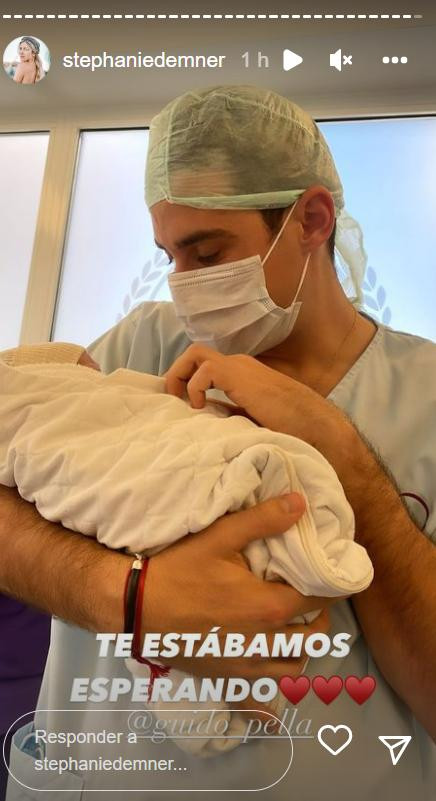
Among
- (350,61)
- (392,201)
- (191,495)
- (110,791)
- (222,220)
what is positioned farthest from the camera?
(392,201)

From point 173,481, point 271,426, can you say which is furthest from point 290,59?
point 173,481

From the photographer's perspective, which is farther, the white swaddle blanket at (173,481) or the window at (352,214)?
the window at (352,214)

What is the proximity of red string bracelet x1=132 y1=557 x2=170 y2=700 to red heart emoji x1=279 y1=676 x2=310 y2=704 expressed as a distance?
5.1 inches

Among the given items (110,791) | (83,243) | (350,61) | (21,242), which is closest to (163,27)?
(350,61)

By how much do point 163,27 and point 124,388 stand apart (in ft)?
3.12

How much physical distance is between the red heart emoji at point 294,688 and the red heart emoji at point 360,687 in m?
0.09

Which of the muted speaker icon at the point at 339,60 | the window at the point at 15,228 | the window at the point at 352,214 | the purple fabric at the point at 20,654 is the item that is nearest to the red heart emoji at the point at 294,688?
the purple fabric at the point at 20,654

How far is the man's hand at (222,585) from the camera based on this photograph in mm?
481

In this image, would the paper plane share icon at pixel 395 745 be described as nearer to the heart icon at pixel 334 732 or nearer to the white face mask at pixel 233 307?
the heart icon at pixel 334 732

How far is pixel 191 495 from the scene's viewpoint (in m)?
0.49

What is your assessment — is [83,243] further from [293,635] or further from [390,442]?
[293,635]

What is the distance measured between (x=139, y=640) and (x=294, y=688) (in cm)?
20

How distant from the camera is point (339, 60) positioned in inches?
55.1

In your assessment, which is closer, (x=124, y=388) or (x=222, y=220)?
(x=124, y=388)
